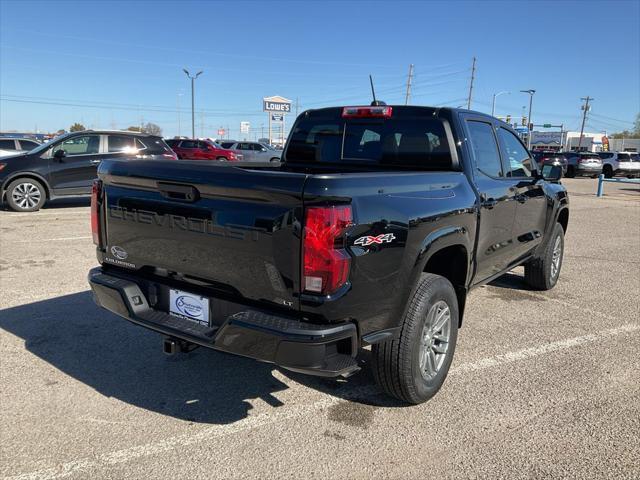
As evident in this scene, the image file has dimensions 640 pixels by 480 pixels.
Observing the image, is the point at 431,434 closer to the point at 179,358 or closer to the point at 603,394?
the point at 603,394

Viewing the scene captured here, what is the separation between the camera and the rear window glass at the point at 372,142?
3.91 m

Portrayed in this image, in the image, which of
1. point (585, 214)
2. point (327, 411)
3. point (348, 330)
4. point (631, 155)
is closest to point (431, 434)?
point (327, 411)

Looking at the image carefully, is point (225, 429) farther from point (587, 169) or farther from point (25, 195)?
point (587, 169)

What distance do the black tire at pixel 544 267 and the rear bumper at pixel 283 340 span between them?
3.90m

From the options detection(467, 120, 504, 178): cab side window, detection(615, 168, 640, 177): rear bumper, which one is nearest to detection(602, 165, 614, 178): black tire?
detection(615, 168, 640, 177): rear bumper

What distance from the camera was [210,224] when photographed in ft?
8.96

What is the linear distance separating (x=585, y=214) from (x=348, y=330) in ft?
43.6

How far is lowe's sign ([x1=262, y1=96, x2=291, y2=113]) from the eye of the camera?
67.4 m

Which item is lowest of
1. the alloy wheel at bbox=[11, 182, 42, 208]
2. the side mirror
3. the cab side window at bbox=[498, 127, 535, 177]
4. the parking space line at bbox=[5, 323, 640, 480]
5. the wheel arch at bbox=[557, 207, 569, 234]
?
the parking space line at bbox=[5, 323, 640, 480]

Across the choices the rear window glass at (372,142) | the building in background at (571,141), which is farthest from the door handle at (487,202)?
the building in background at (571,141)

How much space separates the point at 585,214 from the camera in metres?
13.8

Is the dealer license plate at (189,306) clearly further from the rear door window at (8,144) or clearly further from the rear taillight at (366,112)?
the rear door window at (8,144)

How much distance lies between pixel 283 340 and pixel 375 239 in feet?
2.27

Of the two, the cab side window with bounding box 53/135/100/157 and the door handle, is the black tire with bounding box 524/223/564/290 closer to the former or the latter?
the door handle
